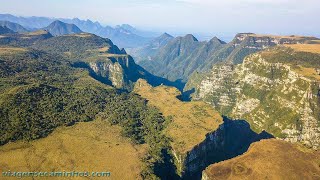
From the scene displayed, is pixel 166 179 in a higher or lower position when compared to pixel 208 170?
lower

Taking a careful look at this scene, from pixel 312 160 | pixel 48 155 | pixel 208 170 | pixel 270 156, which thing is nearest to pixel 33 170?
pixel 48 155

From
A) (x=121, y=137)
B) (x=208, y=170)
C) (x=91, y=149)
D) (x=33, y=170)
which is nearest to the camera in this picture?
(x=33, y=170)

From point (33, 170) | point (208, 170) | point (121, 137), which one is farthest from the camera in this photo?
point (121, 137)

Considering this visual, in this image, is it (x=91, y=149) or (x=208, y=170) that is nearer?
(x=208, y=170)

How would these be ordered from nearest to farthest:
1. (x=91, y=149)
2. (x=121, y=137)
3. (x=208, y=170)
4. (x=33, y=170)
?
(x=33, y=170) → (x=208, y=170) → (x=91, y=149) → (x=121, y=137)

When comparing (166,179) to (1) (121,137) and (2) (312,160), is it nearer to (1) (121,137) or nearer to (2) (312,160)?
(1) (121,137)

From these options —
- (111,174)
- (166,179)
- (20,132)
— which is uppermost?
(20,132)

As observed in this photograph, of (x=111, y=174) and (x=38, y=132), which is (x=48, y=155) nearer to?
(x=38, y=132)

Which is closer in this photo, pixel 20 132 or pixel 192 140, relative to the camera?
pixel 20 132

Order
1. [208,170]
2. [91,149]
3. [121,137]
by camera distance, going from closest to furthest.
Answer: [208,170], [91,149], [121,137]

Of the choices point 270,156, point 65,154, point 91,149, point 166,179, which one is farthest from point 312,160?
point 65,154
